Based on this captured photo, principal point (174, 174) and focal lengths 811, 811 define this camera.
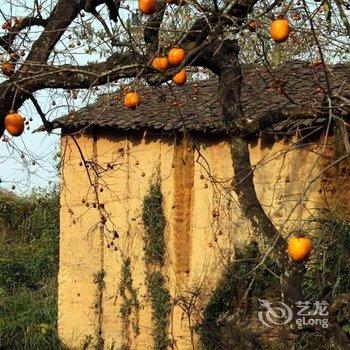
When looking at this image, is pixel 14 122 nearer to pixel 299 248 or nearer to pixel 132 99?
pixel 132 99

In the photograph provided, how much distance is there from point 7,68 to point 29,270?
10066 mm

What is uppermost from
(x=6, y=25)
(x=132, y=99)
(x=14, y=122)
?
(x=6, y=25)

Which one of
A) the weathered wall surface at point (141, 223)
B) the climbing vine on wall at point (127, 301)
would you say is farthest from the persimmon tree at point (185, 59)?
the climbing vine on wall at point (127, 301)

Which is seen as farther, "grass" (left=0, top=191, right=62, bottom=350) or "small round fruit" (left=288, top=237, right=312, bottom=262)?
"grass" (left=0, top=191, right=62, bottom=350)

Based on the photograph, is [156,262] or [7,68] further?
[156,262]

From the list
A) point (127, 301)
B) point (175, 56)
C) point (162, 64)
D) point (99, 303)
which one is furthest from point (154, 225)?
point (175, 56)

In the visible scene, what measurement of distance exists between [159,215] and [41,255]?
6.77m

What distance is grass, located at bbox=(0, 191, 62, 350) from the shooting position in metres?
10.7

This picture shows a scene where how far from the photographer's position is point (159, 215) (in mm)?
9539

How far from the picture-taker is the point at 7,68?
559 centimetres

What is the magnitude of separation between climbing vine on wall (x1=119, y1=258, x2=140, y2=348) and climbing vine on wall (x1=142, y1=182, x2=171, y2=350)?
32cm

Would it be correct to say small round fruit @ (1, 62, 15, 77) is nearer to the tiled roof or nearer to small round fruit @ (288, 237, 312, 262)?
the tiled roof

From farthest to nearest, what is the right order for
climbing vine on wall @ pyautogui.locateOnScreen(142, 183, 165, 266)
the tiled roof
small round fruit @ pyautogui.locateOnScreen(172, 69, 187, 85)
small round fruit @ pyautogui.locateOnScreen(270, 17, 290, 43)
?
climbing vine on wall @ pyautogui.locateOnScreen(142, 183, 165, 266) → the tiled roof → small round fruit @ pyautogui.locateOnScreen(172, 69, 187, 85) → small round fruit @ pyautogui.locateOnScreen(270, 17, 290, 43)

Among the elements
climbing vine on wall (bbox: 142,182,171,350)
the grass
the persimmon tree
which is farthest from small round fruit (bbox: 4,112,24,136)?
the grass
